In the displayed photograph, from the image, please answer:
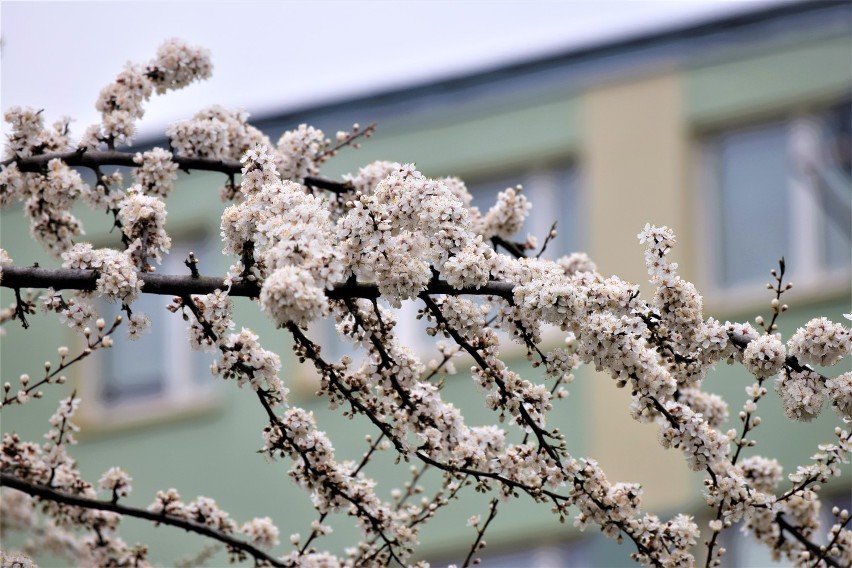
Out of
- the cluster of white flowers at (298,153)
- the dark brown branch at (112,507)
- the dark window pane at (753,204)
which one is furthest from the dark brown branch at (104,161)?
the dark window pane at (753,204)

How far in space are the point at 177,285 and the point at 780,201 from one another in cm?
870

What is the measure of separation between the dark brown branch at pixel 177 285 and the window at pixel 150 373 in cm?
936

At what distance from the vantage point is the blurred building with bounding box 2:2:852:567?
1213 centimetres

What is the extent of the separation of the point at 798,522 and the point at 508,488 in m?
1.52

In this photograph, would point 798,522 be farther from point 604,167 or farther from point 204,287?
point 604,167

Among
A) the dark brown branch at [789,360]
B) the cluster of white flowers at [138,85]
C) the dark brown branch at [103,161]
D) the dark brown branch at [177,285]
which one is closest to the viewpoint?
the dark brown branch at [177,285]

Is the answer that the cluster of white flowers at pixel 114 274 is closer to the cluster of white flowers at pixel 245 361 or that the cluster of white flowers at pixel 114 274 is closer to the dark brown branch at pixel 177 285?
the dark brown branch at pixel 177 285

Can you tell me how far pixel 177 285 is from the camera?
189 inches

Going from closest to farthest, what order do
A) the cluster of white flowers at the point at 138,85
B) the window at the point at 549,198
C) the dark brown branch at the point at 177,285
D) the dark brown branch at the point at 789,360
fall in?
the dark brown branch at the point at 177,285, the dark brown branch at the point at 789,360, the cluster of white flowers at the point at 138,85, the window at the point at 549,198

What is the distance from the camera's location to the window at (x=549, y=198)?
518 inches

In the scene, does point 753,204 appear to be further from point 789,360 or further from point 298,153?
point 789,360

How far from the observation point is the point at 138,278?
4.82 metres

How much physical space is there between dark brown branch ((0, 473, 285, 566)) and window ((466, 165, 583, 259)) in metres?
7.51

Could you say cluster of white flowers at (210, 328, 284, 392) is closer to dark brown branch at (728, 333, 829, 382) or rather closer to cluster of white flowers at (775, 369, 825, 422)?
dark brown branch at (728, 333, 829, 382)
